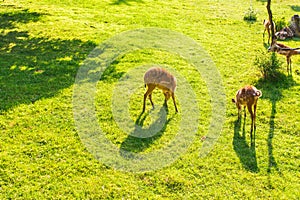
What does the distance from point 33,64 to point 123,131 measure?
5.44 meters

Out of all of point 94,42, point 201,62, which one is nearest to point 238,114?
point 201,62

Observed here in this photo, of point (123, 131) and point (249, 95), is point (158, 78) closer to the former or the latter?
point (123, 131)

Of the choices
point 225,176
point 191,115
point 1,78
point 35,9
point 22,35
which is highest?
point 35,9

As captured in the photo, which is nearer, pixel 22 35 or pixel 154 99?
pixel 154 99

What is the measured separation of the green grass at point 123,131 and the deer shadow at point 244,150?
0.08 ft

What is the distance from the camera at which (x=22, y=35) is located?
14.0 m

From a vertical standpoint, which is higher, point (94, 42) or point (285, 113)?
A: point (94, 42)

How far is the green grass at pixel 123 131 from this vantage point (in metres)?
6.61

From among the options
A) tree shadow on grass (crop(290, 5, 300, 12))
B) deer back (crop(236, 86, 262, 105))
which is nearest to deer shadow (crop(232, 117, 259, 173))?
deer back (crop(236, 86, 262, 105))

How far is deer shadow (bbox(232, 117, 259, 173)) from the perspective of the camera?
7129 mm

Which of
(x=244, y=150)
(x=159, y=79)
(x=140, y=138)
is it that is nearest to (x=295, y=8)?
(x=159, y=79)

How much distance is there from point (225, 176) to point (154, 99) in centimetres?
354

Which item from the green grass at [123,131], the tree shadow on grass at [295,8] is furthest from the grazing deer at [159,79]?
the tree shadow on grass at [295,8]

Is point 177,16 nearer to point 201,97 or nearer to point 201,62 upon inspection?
point 201,62
